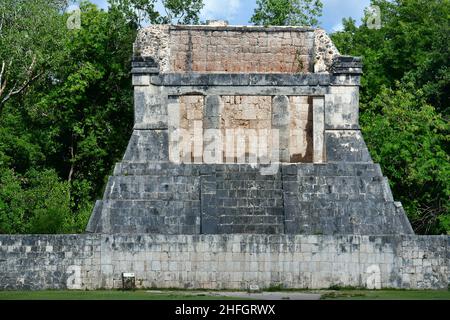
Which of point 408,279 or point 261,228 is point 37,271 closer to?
point 261,228

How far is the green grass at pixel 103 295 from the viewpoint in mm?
24858

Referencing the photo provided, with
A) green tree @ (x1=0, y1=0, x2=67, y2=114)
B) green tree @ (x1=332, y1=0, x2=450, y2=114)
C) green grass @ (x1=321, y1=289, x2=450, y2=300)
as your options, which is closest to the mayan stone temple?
green grass @ (x1=321, y1=289, x2=450, y2=300)

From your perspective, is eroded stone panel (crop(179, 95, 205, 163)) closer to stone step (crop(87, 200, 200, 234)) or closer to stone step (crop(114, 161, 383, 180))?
stone step (crop(114, 161, 383, 180))

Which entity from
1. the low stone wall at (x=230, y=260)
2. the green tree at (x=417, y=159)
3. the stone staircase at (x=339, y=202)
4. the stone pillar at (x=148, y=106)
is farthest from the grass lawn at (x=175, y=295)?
the green tree at (x=417, y=159)

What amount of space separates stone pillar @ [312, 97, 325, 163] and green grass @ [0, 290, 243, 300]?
312 inches

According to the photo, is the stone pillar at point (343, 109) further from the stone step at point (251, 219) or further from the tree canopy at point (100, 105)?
the tree canopy at point (100, 105)

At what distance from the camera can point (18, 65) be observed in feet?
143

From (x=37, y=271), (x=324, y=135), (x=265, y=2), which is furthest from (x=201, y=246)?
(x=265, y=2)

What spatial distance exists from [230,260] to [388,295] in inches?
163

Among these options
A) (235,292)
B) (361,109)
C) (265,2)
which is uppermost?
(265,2)

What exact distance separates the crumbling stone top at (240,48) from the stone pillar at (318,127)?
2.65 meters

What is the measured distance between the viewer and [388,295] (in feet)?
86.4
